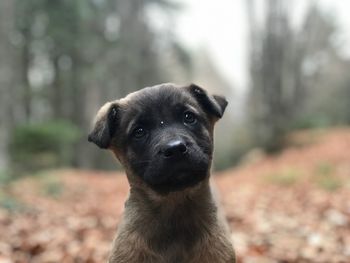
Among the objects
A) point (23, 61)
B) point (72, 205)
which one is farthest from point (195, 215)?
point (23, 61)

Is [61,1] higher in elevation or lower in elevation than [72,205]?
higher

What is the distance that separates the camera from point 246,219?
23.3ft

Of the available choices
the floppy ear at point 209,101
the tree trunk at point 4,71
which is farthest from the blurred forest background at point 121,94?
the floppy ear at point 209,101

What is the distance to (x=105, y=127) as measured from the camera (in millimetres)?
3682

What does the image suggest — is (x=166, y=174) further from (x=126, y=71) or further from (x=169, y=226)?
(x=126, y=71)

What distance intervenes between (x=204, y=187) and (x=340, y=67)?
22.1m

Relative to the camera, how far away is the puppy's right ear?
3641mm

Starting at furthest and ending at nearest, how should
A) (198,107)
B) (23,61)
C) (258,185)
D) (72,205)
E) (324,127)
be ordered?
(23,61)
(324,127)
(258,185)
(72,205)
(198,107)

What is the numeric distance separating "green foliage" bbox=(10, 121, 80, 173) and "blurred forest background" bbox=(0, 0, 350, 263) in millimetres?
40

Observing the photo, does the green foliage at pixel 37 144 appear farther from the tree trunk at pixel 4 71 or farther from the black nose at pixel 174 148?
the black nose at pixel 174 148

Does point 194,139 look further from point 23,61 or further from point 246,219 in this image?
point 23,61

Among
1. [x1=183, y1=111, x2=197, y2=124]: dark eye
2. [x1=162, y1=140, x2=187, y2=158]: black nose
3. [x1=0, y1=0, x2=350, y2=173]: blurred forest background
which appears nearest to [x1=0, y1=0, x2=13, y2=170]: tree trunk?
[x1=0, y1=0, x2=350, y2=173]: blurred forest background

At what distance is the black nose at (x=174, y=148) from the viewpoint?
10.4ft

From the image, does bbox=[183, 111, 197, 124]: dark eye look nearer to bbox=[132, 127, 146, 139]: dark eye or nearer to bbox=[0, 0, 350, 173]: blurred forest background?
bbox=[132, 127, 146, 139]: dark eye
